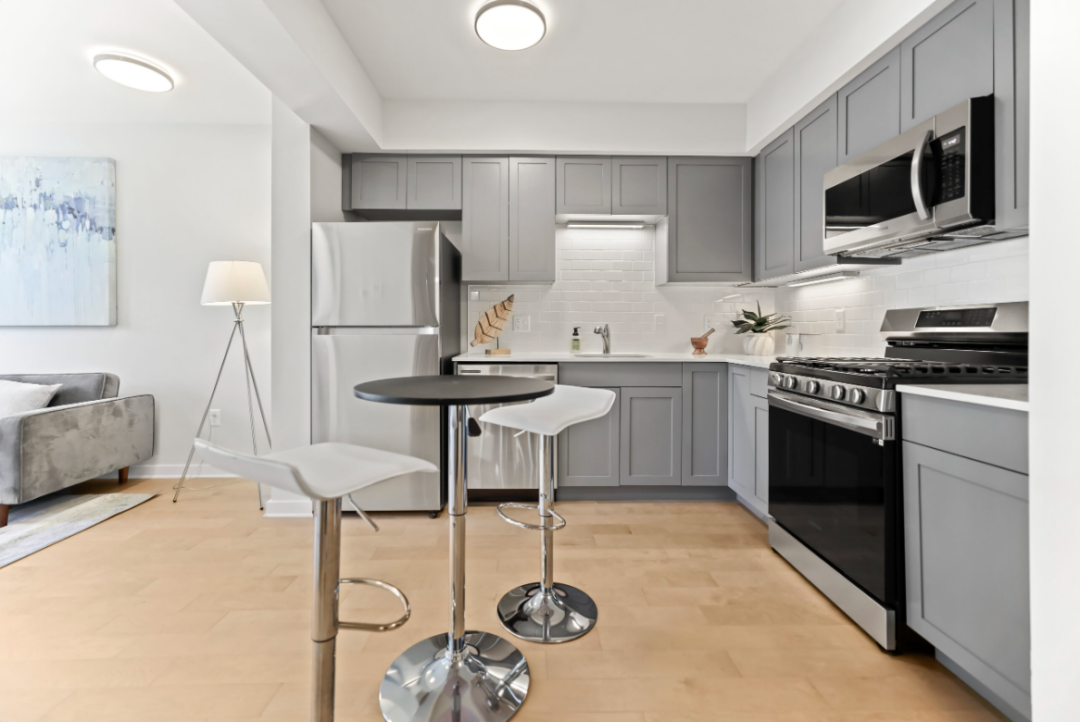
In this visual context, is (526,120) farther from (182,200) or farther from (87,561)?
(87,561)

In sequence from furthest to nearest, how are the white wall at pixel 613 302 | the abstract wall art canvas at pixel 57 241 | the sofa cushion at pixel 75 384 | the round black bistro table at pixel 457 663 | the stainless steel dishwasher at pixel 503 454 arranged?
the white wall at pixel 613 302 < the abstract wall art canvas at pixel 57 241 < the sofa cushion at pixel 75 384 < the stainless steel dishwasher at pixel 503 454 < the round black bistro table at pixel 457 663

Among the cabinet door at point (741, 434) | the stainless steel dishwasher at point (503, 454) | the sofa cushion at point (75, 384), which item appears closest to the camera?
the cabinet door at point (741, 434)

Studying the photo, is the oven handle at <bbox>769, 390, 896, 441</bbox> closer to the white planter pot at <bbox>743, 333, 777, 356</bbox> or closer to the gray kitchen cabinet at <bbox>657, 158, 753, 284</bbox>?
the white planter pot at <bbox>743, 333, 777, 356</bbox>

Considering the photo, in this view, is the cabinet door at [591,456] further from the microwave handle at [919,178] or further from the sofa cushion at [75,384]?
the sofa cushion at [75,384]

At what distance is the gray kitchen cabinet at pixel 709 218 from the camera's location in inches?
132

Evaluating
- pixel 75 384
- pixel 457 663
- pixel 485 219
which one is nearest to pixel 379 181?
pixel 485 219

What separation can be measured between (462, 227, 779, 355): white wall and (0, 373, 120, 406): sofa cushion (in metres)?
2.47

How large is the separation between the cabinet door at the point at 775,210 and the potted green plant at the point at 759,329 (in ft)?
0.96

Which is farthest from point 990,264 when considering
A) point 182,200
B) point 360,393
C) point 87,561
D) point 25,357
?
point 25,357

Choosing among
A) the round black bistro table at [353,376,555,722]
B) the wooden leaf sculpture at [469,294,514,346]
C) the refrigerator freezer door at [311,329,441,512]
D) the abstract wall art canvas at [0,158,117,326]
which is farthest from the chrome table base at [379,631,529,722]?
the abstract wall art canvas at [0,158,117,326]

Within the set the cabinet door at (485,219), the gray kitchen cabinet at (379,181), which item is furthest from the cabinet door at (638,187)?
the gray kitchen cabinet at (379,181)

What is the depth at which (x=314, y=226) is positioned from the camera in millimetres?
2828

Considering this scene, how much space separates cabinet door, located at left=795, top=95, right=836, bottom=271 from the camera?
253 cm

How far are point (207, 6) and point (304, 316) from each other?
1493 mm
